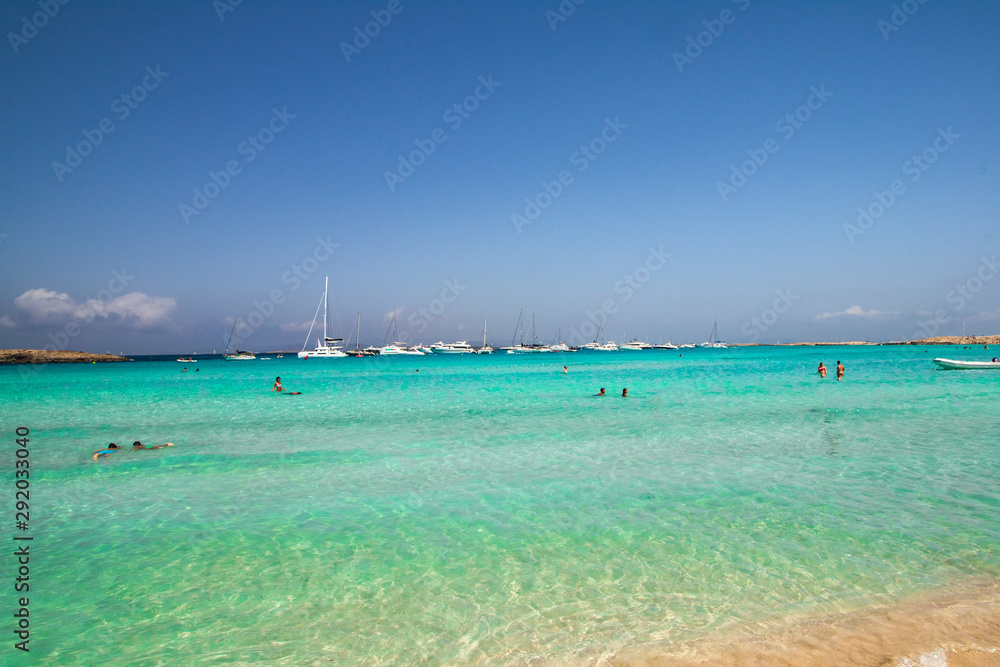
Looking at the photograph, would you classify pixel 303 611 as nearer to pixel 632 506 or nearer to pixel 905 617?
pixel 632 506

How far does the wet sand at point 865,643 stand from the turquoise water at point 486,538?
0.25m

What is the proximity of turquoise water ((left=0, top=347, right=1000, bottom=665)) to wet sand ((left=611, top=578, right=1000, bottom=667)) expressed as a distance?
0.81 feet

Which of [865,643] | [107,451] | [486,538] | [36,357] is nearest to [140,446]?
[107,451]

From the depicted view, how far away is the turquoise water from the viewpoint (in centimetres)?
540

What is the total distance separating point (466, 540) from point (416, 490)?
9.89 feet

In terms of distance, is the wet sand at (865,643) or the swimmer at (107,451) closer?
the wet sand at (865,643)

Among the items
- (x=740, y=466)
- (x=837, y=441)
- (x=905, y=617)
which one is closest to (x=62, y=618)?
(x=905, y=617)

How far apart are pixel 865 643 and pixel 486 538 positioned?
467cm

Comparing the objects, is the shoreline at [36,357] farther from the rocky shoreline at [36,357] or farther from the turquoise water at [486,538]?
the turquoise water at [486,538]

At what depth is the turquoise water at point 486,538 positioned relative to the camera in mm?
5402

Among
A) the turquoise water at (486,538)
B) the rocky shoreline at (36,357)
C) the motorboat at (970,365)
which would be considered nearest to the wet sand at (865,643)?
the turquoise water at (486,538)

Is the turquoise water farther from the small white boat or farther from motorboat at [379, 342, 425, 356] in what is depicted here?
motorboat at [379, 342, 425, 356]

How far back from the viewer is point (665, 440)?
15336 mm

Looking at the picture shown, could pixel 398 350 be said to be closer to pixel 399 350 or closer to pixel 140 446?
pixel 399 350
